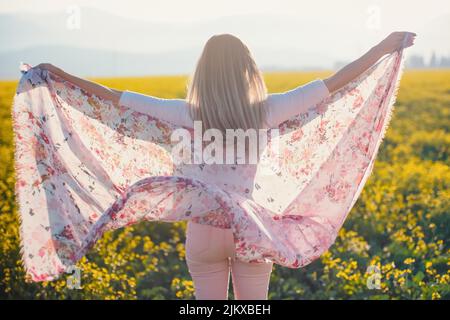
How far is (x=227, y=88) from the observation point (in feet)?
11.1

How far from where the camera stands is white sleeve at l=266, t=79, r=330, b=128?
11.4 feet

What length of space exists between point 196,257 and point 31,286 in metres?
2.62

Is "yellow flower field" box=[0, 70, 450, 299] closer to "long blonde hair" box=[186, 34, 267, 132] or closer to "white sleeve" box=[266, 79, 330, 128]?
"white sleeve" box=[266, 79, 330, 128]

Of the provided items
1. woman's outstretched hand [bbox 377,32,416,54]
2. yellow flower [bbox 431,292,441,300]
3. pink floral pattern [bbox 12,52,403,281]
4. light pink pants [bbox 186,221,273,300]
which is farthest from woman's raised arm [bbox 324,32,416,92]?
yellow flower [bbox 431,292,441,300]

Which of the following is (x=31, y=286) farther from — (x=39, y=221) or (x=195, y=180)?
(x=195, y=180)

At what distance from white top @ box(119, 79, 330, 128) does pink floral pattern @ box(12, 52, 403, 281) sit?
386 millimetres

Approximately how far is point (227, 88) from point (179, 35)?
79.0 meters

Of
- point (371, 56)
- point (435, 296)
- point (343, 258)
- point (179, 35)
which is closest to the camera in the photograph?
point (371, 56)

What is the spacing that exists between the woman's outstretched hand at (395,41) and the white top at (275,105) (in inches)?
20.9

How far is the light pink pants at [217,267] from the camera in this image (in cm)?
338

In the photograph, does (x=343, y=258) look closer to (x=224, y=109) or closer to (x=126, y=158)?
(x=126, y=158)

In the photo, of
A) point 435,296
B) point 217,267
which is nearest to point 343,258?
point 435,296

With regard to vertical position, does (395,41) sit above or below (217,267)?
above
